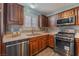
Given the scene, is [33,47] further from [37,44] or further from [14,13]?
[14,13]

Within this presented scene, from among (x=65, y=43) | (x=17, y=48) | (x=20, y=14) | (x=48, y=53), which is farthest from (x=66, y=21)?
(x=17, y=48)

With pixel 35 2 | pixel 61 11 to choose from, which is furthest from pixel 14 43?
pixel 61 11

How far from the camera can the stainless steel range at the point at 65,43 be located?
1.48 meters

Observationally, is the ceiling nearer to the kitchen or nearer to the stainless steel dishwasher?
the kitchen

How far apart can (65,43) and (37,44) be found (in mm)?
411

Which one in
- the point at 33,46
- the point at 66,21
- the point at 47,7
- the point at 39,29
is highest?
the point at 47,7

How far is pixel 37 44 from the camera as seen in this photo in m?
1.55

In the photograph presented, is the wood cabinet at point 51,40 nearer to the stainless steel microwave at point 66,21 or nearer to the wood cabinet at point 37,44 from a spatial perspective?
the wood cabinet at point 37,44

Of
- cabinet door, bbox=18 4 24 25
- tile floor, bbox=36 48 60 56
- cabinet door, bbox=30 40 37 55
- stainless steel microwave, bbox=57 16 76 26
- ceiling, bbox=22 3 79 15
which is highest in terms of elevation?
ceiling, bbox=22 3 79 15

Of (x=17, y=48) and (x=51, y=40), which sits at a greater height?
(x=51, y=40)

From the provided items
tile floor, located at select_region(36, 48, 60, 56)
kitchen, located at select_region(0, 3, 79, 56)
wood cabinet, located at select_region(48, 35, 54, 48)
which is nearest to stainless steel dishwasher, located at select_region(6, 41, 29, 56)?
kitchen, located at select_region(0, 3, 79, 56)

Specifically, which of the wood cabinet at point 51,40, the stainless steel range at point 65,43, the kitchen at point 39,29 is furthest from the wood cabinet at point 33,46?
the stainless steel range at point 65,43

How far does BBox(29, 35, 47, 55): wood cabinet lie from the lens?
5.03 feet

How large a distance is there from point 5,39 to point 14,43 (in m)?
0.14
